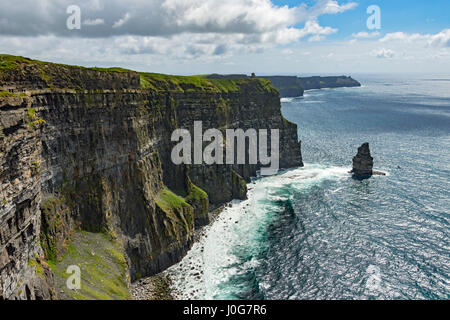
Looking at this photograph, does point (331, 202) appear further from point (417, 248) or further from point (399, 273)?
point (399, 273)

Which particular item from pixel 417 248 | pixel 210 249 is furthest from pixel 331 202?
pixel 210 249

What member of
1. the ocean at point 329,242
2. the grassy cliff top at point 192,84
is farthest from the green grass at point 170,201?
the grassy cliff top at point 192,84

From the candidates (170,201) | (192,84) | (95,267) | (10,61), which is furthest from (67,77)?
(192,84)

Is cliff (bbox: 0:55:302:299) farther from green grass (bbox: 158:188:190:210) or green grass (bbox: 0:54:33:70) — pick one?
green grass (bbox: 158:188:190:210)

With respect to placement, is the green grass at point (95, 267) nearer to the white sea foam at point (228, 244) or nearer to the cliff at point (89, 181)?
the cliff at point (89, 181)

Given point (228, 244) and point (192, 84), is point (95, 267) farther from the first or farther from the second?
point (192, 84)

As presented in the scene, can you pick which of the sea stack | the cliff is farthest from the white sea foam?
the sea stack
